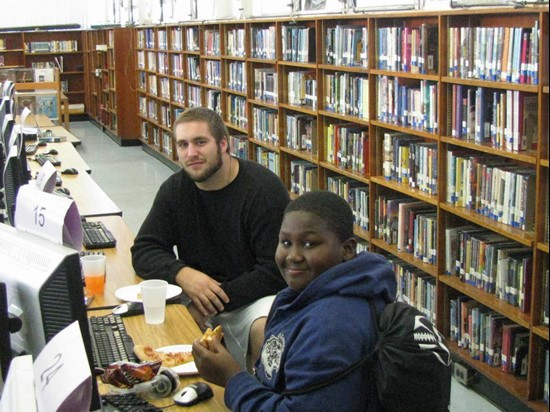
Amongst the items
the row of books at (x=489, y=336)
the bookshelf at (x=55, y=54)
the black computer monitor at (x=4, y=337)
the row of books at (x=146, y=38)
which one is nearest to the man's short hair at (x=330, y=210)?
the black computer monitor at (x=4, y=337)

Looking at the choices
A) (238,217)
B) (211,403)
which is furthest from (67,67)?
(211,403)

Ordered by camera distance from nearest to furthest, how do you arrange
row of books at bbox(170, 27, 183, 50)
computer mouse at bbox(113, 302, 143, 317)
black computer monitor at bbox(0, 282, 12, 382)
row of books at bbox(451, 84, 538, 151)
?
black computer monitor at bbox(0, 282, 12, 382) < computer mouse at bbox(113, 302, 143, 317) < row of books at bbox(451, 84, 538, 151) < row of books at bbox(170, 27, 183, 50)

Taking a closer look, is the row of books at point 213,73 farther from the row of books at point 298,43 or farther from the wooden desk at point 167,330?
the wooden desk at point 167,330

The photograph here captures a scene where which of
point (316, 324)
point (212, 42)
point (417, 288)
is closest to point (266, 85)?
point (212, 42)

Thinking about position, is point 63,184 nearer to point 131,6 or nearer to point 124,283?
point 124,283

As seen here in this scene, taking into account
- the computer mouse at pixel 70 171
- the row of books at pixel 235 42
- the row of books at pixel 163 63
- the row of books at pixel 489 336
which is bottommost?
the row of books at pixel 489 336

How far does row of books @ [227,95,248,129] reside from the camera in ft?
23.6

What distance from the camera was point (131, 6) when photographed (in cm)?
1252

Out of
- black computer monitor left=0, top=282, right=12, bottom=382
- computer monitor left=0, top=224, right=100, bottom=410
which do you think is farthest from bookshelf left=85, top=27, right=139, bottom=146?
black computer monitor left=0, top=282, right=12, bottom=382

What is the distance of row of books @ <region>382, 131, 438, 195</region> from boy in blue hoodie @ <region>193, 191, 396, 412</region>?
7.80 feet

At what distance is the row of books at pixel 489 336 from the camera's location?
3.58 meters

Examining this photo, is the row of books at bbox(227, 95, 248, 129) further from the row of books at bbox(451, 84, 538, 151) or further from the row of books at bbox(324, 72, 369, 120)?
the row of books at bbox(451, 84, 538, 151)

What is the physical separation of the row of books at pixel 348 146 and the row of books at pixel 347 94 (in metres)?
0.11

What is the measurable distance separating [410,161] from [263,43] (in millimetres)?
2485
